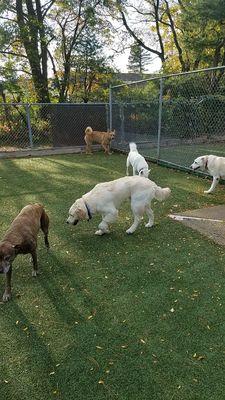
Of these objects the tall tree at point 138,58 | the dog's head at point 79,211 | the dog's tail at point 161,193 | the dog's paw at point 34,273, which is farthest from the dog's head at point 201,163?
the tall tree at point 138,58

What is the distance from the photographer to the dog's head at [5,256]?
120 inches

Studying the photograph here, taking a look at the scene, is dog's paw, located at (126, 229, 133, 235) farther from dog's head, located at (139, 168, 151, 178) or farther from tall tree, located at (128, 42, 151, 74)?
tall tree, located at (128, 42, 151, 74)

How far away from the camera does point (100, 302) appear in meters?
3.33

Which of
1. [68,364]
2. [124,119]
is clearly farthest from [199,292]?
[124,119]

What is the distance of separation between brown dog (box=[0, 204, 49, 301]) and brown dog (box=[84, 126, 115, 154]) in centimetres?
816

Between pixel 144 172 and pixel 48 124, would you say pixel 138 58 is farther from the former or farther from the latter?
pixel 144 172

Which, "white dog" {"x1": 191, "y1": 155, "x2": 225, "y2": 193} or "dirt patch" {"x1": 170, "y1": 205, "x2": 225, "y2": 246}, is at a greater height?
"white dog" {"x1": 191, "y1": 155, "x2": 225, "y2": 193}

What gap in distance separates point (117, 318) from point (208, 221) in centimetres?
290

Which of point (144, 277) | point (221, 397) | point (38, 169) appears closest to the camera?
point (221, 397)

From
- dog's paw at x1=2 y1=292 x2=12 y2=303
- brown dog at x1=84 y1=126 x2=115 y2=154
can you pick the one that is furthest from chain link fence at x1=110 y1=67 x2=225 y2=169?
dog's paw at x1=2 y1=292 x2=12 y2=303

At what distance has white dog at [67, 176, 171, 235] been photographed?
4629 mm

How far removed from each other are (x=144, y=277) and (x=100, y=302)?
682 millimetres

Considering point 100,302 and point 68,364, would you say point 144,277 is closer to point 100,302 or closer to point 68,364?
point 100,302

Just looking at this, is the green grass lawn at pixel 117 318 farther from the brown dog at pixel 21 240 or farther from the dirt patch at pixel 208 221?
the brown dog at pixel 21 240
